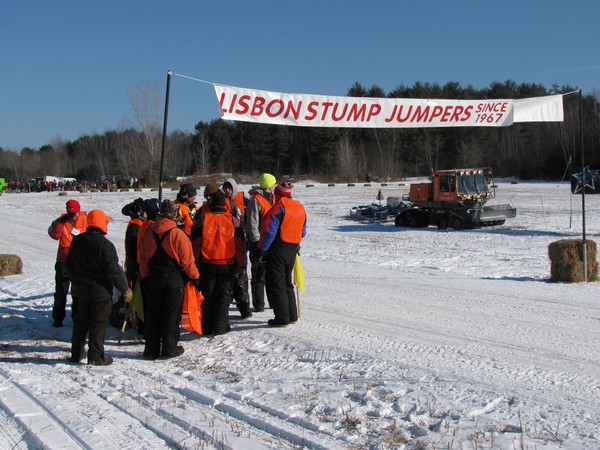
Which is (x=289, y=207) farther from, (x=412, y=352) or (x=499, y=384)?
(x=499, y=384)

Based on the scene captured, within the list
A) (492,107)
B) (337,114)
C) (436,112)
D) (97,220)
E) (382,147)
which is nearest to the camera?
(97,220)

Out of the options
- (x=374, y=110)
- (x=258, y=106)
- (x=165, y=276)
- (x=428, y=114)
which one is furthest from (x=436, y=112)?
(x=165, y=276)

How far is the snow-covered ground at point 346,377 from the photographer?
4.22 meters

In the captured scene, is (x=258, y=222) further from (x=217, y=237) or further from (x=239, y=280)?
(x=217, y=237)

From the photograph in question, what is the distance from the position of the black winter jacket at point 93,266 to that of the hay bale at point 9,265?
7141 mm

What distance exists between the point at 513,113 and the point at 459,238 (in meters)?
8.81

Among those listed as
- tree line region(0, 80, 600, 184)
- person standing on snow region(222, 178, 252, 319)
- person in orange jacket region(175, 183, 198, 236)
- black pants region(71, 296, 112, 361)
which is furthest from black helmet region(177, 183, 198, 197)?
tree line region(0, 80, 600, 184)

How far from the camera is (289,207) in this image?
696cm

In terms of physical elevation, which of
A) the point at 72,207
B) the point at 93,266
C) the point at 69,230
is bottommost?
the point at 93,266

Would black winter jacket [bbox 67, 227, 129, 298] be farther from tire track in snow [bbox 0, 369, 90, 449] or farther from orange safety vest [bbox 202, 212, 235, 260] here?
tire track in snow [bbox 0, 369, 90, 449]

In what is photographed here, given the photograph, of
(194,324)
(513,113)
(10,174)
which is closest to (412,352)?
(194,324)

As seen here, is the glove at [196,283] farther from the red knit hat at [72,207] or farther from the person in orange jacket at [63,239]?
the red knit hat at [72,207]

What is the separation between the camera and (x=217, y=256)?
6.72m

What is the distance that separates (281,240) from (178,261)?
1.31 meters
